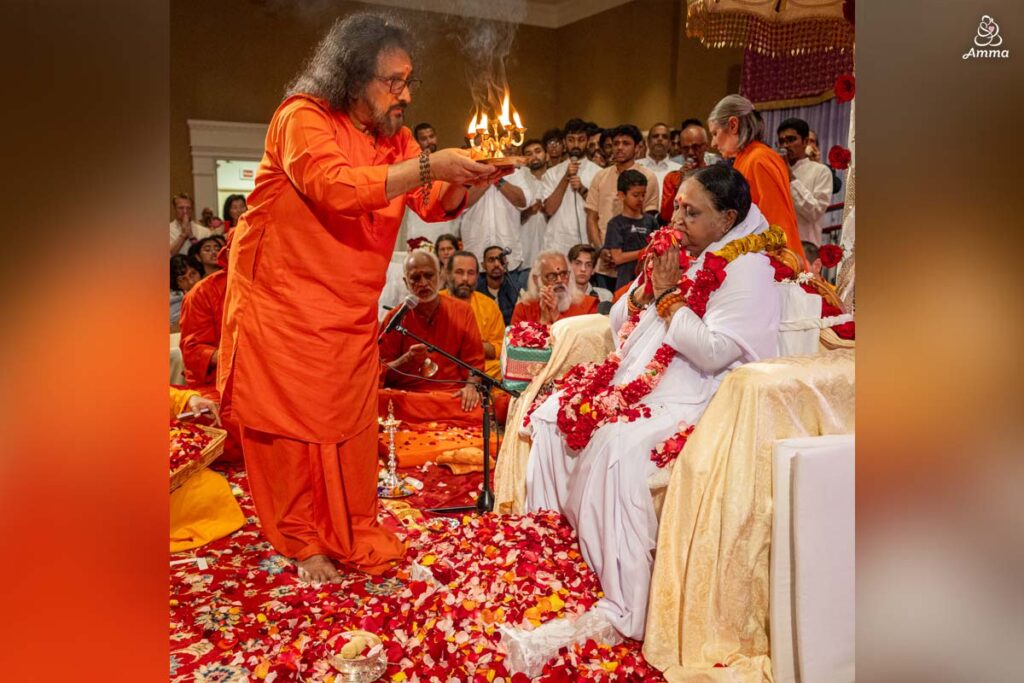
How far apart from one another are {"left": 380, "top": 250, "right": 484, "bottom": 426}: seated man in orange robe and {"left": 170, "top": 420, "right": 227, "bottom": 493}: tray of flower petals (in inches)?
55.0

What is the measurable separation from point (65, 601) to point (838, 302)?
2354mm

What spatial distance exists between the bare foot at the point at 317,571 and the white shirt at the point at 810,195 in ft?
10.9

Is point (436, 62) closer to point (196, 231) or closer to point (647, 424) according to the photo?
point (647, 424)

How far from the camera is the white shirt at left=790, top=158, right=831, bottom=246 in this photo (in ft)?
16.6

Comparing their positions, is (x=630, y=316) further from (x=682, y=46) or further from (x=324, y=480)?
(x=682, y=46)

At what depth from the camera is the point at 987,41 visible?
1213 millimetres

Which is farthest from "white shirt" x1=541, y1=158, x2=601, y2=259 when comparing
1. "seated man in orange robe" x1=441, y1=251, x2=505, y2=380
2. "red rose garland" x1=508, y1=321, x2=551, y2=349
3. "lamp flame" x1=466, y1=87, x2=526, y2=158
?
"lamp flame" x1=466, y1=87, x2=526, y2=158

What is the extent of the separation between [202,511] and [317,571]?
776 millimetres

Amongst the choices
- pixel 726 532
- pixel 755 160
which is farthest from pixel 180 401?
pixel 755 160

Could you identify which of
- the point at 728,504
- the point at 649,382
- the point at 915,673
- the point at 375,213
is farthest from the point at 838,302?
the point at 915,673

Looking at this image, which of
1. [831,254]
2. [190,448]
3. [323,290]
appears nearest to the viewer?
[831,254]

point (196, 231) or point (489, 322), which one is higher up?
point (196, 231)

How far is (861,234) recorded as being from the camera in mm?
1260

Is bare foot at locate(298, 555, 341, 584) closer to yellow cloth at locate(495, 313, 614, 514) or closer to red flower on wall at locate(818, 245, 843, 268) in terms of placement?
yellow cloth at locate(495, 313, 614, 514)
